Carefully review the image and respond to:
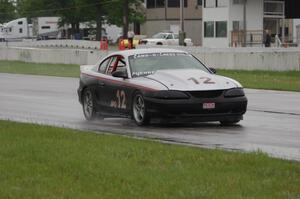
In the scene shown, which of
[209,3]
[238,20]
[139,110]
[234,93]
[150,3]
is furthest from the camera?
[150,3]

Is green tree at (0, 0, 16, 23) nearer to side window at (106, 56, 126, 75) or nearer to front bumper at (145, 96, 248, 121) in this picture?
side window at (106, 56, 126, 75)

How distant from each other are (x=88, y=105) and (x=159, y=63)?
215 cm

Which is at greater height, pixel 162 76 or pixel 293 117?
pixel 162 76

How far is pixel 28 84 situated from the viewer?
29.4 meters

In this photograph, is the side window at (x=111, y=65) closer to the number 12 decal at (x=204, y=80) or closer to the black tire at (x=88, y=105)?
the black tire at (x=88, y=105)

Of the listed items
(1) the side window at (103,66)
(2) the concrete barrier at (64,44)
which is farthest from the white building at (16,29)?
(1) the side window at (103,66)

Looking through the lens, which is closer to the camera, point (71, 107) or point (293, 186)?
point (293, 186)

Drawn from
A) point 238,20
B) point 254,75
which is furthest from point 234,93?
point 238,20

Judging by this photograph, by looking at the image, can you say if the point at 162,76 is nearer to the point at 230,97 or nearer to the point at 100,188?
the point at 230,97

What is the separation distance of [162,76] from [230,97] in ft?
4.35

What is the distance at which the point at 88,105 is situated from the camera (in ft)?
54.1

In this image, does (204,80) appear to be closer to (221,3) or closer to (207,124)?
(207,124)

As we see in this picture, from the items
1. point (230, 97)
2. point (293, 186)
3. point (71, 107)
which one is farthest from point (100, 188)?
point (71, 107)

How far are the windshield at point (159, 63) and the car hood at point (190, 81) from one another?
0.40 metres
